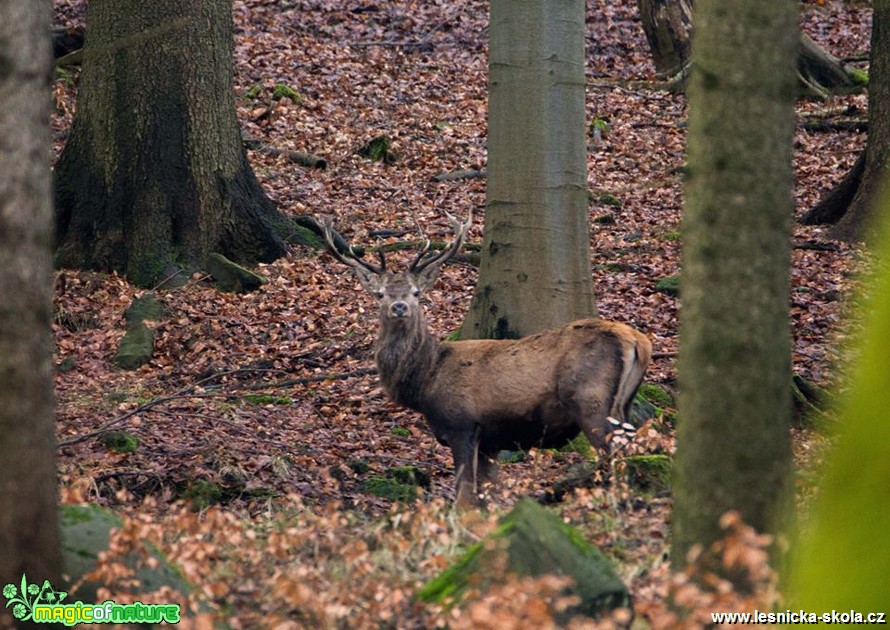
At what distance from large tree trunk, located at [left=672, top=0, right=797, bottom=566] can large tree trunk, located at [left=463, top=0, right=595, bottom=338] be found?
196 inches

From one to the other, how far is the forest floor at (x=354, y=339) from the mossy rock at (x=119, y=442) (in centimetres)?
7

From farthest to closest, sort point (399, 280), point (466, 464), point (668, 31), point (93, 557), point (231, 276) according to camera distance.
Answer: point (668, 31) → point (231, 276) → point (399, 280) → point (466, 464) → point (93, 557)

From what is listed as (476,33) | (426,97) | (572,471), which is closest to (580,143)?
(572,471)

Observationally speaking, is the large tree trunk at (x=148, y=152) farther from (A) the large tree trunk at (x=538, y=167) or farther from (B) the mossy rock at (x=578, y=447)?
(B) the mossy rock at (x=578, y=447)

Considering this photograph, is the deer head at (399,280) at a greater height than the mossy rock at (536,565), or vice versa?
the deer head at (399,280)

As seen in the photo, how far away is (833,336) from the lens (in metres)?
11.6

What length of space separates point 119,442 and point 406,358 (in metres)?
2.26

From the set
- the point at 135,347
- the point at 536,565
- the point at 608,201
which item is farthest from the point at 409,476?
the point at 608,201

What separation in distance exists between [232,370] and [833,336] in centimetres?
571

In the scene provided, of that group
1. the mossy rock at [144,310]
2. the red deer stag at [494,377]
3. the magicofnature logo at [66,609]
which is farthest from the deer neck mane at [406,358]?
the magicofnature logo at [66,609]

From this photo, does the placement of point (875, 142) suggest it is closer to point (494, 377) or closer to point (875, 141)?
point (875, 141)

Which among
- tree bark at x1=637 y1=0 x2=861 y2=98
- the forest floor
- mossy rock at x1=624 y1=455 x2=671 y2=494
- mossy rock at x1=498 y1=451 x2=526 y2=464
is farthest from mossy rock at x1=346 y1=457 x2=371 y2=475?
tree bark at x1=637 y1=0 x2=861 y2=98

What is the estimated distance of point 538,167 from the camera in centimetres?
993

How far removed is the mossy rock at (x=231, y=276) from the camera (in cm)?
1287
